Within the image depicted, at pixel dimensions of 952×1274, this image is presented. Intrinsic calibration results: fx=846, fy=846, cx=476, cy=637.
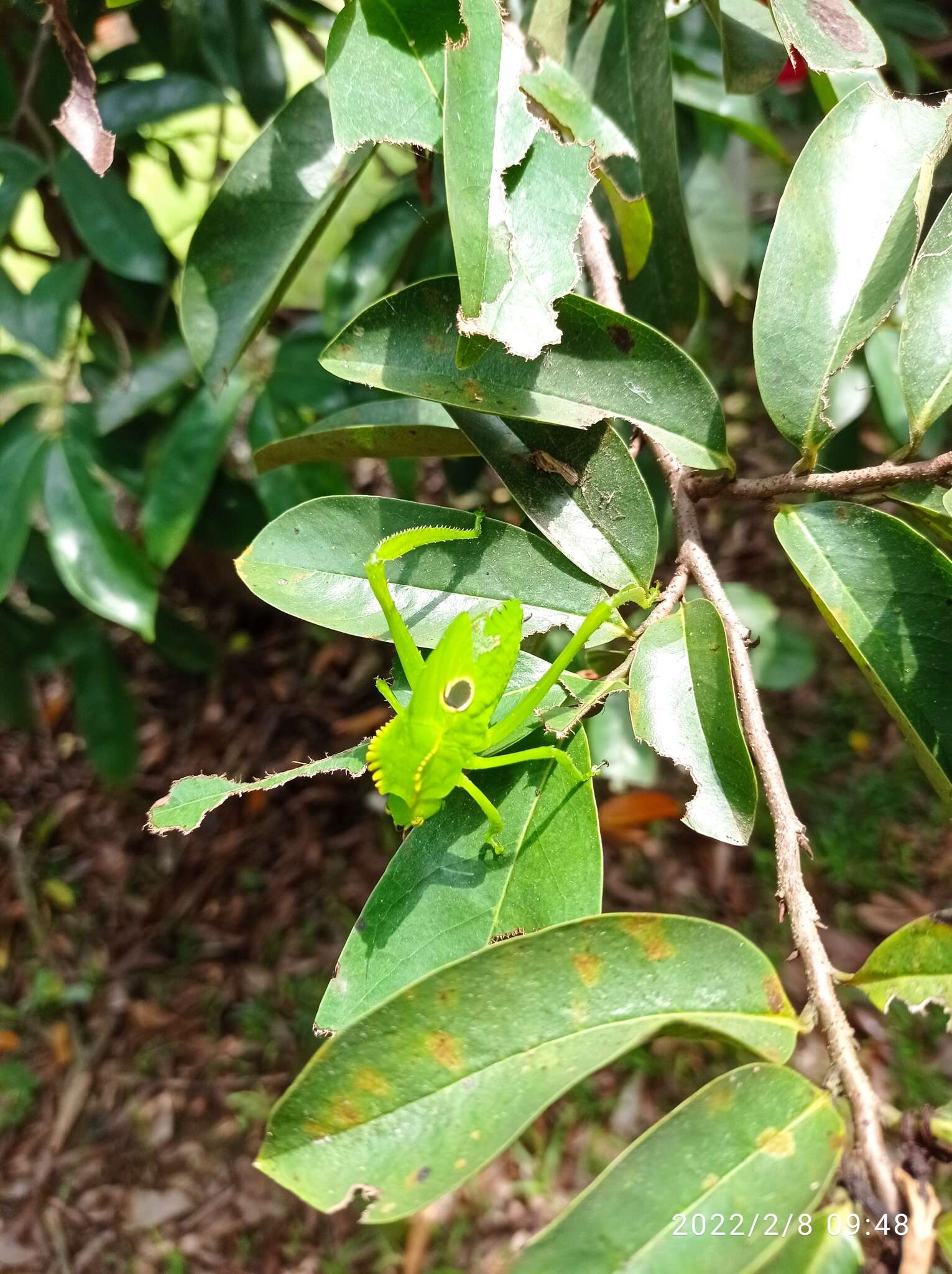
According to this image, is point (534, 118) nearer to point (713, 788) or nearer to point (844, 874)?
point (713, 788)

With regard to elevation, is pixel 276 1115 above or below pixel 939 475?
below

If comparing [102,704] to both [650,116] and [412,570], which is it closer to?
[412,570]

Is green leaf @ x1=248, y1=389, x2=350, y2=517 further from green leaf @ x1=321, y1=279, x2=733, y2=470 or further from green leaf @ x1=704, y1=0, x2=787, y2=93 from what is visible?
green leaf @ x1=704, y1=0, x2=787, y2=93

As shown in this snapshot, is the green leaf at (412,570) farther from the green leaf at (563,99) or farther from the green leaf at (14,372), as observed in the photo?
the green leaf at (14,372)

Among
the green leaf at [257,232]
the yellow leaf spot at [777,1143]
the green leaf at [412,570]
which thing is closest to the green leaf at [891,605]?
the green leaf at [412,570]

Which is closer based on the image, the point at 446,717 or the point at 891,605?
Answer: the point at 891,605

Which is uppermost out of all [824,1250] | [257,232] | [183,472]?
[257,232]

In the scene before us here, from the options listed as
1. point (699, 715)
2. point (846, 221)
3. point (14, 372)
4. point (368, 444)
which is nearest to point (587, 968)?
point (699, 715)

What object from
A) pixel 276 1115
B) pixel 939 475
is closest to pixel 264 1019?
pixel 276 1115
